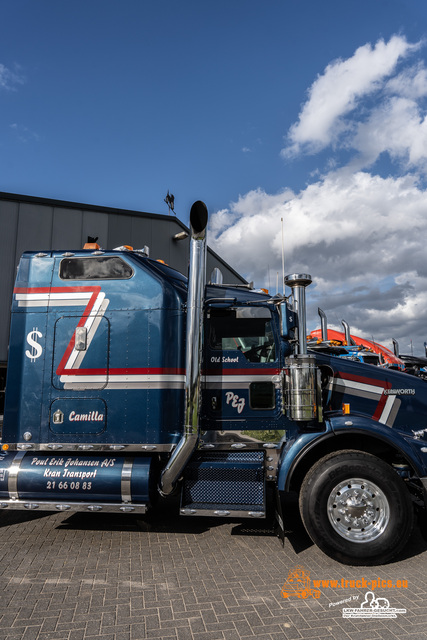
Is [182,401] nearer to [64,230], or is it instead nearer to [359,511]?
[359,511]

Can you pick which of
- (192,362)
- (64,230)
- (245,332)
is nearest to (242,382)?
(245,332)

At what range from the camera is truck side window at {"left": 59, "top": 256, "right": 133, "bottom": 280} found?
187 inches

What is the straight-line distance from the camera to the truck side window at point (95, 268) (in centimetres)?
474

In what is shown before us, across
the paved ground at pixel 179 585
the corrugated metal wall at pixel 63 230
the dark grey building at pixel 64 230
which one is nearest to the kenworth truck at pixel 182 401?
the paved ground at pixel 179 585

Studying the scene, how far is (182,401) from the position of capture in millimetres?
4551

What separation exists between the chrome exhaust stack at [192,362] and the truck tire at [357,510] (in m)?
1.28

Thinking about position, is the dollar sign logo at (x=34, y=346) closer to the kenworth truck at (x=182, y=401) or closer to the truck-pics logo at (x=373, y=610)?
the kenworth truck at (x=182, y=401)

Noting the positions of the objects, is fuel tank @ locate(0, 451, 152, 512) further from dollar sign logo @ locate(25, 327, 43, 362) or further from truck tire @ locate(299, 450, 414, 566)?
truck tire @ locate(299, 450, 414, 566)

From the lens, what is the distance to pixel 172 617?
3096 mm

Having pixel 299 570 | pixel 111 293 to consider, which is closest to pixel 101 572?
pixel 299 570

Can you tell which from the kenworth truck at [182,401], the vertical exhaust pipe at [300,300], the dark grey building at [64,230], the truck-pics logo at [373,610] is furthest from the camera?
the dark grey building at [64,230]

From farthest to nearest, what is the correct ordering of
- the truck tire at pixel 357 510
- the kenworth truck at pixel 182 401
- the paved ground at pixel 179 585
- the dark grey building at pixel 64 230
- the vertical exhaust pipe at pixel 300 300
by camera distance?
1. the dark grey building at pixel 64 230
2. the vertical exhaust pipe at pixel 300 300
3. the kenworth truck at pixel 182 401
4. the truck tire at pixel 357 510
5. the paved ground at pixel 179 585

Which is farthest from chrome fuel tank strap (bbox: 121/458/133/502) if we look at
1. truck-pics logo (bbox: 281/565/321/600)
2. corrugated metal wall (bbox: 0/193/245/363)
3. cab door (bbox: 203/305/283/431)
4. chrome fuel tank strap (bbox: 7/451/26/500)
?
corrugated metal wall (bbox: 0/193/245/363)

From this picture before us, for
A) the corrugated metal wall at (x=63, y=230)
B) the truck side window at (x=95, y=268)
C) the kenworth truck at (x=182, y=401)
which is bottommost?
the kenworth truck at (x=182, y=401)
